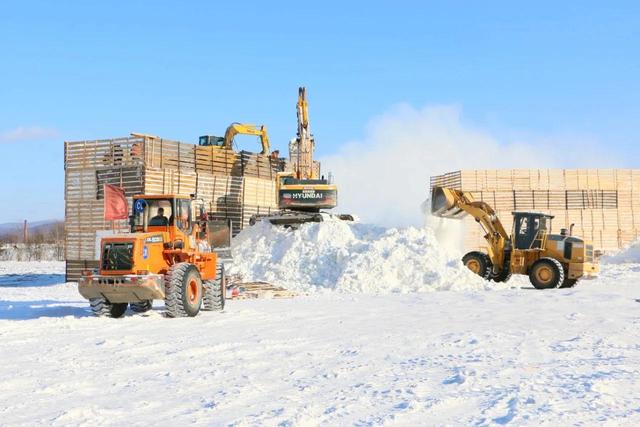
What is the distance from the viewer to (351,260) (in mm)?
20781

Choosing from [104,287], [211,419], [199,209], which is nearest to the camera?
[211,419]

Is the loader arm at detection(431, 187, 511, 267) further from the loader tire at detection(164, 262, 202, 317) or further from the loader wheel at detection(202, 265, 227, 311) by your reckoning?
the loader tire at detection(164, 262, 202, 317)

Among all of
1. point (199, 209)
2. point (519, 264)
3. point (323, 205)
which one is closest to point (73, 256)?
point (323, 205)

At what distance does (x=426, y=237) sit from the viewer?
71.6 ft

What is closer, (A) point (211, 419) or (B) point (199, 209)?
(A) point (211, 419)

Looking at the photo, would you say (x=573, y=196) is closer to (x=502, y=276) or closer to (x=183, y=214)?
(x=502, y=276)

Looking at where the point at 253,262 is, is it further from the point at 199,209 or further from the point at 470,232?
the point at 470,232

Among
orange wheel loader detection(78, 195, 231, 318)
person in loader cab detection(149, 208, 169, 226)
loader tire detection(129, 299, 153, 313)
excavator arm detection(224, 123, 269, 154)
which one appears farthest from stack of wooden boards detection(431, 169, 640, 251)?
person in loader cab detection(149, 208, 169, 226)

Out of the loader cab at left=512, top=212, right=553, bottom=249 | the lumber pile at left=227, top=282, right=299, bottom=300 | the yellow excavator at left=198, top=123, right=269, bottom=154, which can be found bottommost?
the lumber pile at left=227, top=282, right=299, bottom=300

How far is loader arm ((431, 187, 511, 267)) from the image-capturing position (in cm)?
2089

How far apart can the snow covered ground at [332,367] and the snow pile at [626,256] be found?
18.0 m

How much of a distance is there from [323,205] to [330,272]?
5.47m

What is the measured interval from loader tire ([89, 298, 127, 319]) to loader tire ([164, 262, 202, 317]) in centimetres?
121

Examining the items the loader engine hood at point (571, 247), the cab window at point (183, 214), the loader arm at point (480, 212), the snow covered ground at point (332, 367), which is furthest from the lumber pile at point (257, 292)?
the loader engine hood at point (571, 247)
